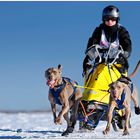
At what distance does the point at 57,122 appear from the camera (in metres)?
9.03

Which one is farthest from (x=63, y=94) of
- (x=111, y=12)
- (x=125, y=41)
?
(x=111, y=12)

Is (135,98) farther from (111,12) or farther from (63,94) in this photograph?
(111,12)

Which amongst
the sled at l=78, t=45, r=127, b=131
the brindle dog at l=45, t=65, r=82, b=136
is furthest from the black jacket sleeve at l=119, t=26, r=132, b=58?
the brindle dog at l=45, t=65, r=82, b=136

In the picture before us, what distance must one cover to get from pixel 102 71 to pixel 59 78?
1010 mm

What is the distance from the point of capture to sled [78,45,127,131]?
9602 mm

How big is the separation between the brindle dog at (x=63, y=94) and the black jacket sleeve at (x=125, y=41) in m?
1.19

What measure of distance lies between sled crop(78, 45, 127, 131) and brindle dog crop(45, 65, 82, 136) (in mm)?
159

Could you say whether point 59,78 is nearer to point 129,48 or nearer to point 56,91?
point 56,91

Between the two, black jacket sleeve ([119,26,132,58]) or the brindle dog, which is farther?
black jacket sleeve ([119,26,132,58])

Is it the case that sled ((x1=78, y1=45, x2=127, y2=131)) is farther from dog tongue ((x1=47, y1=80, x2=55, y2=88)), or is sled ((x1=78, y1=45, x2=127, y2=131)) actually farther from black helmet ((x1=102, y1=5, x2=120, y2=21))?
dog tongue ((x1=47, y1=80, x2=55, y2=88))

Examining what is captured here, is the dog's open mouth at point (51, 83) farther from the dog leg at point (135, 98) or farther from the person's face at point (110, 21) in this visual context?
the person's face at point (110, 21)

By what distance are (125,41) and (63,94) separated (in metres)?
1.75

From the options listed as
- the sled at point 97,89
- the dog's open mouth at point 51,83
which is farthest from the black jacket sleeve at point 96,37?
the dog's open mouth at point 51,83

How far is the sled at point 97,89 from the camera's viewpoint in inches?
378
